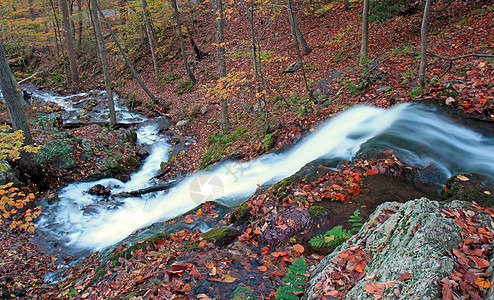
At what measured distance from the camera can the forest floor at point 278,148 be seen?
3410mm

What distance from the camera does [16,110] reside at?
24.6 feet

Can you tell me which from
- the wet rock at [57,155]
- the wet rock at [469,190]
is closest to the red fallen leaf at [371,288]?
the wet rock at [469,190]

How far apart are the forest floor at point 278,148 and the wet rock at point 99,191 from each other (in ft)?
3.41

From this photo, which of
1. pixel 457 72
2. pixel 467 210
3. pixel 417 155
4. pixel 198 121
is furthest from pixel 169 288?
pixel 198 121

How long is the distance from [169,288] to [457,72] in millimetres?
8285

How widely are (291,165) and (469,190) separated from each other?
11.9 feet

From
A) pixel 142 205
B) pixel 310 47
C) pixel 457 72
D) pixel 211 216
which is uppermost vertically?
pixel 310 47

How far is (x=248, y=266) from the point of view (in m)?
3.37

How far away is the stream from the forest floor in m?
0.47

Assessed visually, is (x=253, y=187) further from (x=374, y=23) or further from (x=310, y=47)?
(x=374, y=23)

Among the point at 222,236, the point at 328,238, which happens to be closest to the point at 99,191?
the point at 222,236

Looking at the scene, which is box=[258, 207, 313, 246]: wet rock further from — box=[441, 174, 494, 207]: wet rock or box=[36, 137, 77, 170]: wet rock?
box=[36, 137, 77, 170]: wet rock

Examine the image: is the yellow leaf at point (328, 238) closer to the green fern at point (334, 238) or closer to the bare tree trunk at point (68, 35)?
the green fern at point (334, 238)

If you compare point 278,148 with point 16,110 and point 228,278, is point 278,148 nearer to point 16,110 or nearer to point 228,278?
point 228,278
